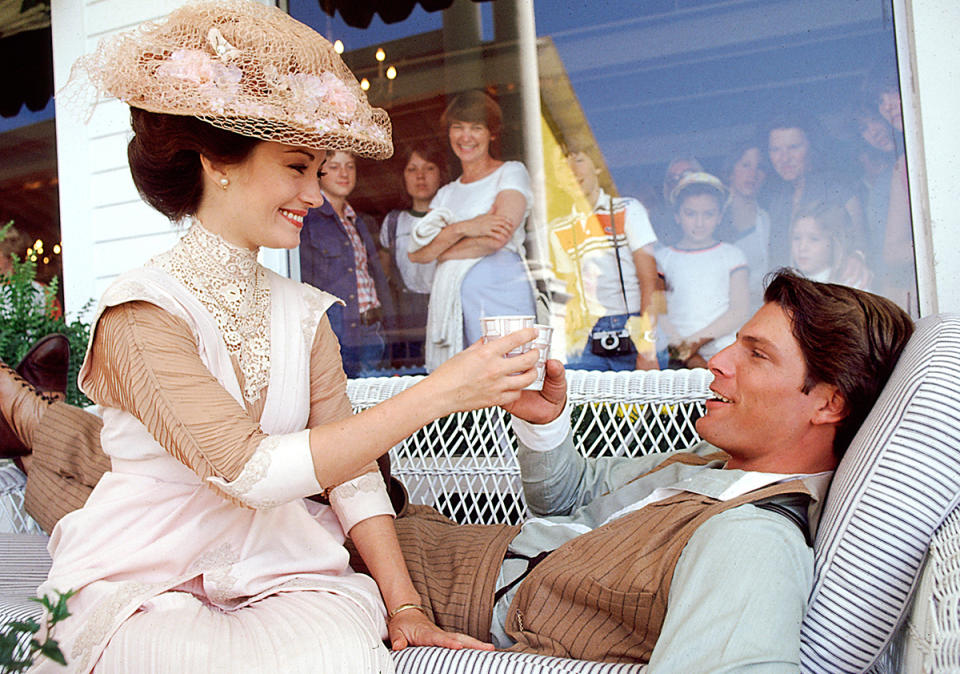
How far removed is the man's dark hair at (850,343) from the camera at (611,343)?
2.78 metres

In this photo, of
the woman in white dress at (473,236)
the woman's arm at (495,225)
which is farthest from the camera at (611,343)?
the woman's arm at (495,225)

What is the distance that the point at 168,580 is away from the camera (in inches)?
56.9

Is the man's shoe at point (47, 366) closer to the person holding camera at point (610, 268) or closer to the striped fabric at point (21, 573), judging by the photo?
the striped fabric at point (21, 573)

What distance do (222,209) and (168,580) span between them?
73 cm

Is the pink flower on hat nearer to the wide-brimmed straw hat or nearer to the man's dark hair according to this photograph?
the wide-brimmed straw hat

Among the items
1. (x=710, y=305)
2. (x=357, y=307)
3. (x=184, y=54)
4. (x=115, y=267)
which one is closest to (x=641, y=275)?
(x=710, y=305)

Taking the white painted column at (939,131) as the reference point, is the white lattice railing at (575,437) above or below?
below

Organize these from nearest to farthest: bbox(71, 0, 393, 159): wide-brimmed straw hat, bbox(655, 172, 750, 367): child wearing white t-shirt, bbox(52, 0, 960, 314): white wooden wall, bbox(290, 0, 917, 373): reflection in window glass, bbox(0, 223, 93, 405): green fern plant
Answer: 1. bbox(71, 0, 393, 159): wide-brimmed straw hat
2. bbox(0, 223, 93, 405): green fern plant
3. bbox(290, 0, 917, 373): reflection in window glass
4. bbox(655, 172, 750, 367): child wearing white t-shirt
5. bbox(52, 0, 960, 314): white wooden wall

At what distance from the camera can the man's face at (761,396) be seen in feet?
5.44

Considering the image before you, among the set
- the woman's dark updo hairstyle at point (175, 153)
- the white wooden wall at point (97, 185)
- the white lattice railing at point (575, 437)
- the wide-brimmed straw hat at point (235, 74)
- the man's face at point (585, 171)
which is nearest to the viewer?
the wide-brimmed straw hat at point (235, 74)

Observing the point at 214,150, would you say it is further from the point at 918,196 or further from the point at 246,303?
the point at 918,196

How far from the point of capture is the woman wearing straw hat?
129cm

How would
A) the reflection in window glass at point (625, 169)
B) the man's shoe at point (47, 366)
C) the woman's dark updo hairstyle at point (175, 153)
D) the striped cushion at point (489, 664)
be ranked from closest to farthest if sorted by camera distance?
the striped cushion at point (489, 664) → the woman's dark updo hairstyle at point (175, 153) → the man's shoe at point (47, 366) → the reflection in window glass at point (625, 169)

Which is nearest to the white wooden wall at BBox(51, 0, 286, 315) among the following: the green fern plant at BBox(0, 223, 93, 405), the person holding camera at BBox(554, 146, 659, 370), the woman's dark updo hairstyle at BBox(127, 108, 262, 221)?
the green fern plant at BBox(0, 223, 93, 405)
